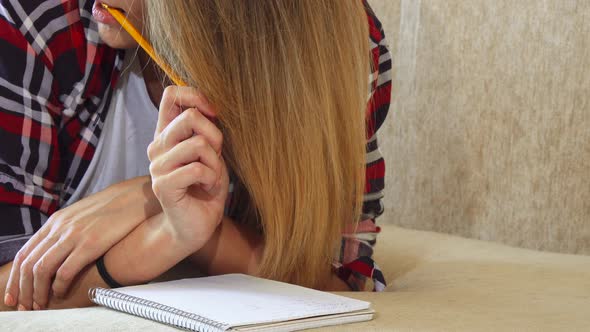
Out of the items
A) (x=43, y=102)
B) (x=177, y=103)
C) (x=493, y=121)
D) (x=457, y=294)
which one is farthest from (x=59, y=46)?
(x=493, y=121)

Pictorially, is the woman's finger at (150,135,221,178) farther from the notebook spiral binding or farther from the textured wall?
the textured wall

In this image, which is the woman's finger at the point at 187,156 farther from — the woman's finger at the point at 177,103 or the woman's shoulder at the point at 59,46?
the woman's shoulder at the point at 59,46

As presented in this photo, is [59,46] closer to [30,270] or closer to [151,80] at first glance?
[151,80]

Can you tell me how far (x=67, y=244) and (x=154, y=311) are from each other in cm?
20

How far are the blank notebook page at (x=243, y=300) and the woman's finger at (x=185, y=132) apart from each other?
0.13 metres

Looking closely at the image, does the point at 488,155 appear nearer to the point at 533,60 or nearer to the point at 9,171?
the point at 533,60

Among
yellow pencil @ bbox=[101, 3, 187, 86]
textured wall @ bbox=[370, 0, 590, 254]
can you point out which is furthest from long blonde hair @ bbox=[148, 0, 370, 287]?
textured wall @ bbox=[370, 0, 590, 254]

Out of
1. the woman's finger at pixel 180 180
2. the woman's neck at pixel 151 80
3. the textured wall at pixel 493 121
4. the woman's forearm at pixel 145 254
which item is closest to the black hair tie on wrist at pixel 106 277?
the woman's forearm at pixel 145 254

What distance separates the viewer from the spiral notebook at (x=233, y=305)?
2.27ft

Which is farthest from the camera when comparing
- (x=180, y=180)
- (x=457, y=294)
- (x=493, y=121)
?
(x=493, y=121)

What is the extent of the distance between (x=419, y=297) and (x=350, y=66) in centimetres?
25

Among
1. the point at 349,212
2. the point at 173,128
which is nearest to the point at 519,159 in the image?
the point at 349,212

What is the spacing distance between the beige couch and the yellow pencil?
0.25 metres

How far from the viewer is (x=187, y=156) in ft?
2.76
